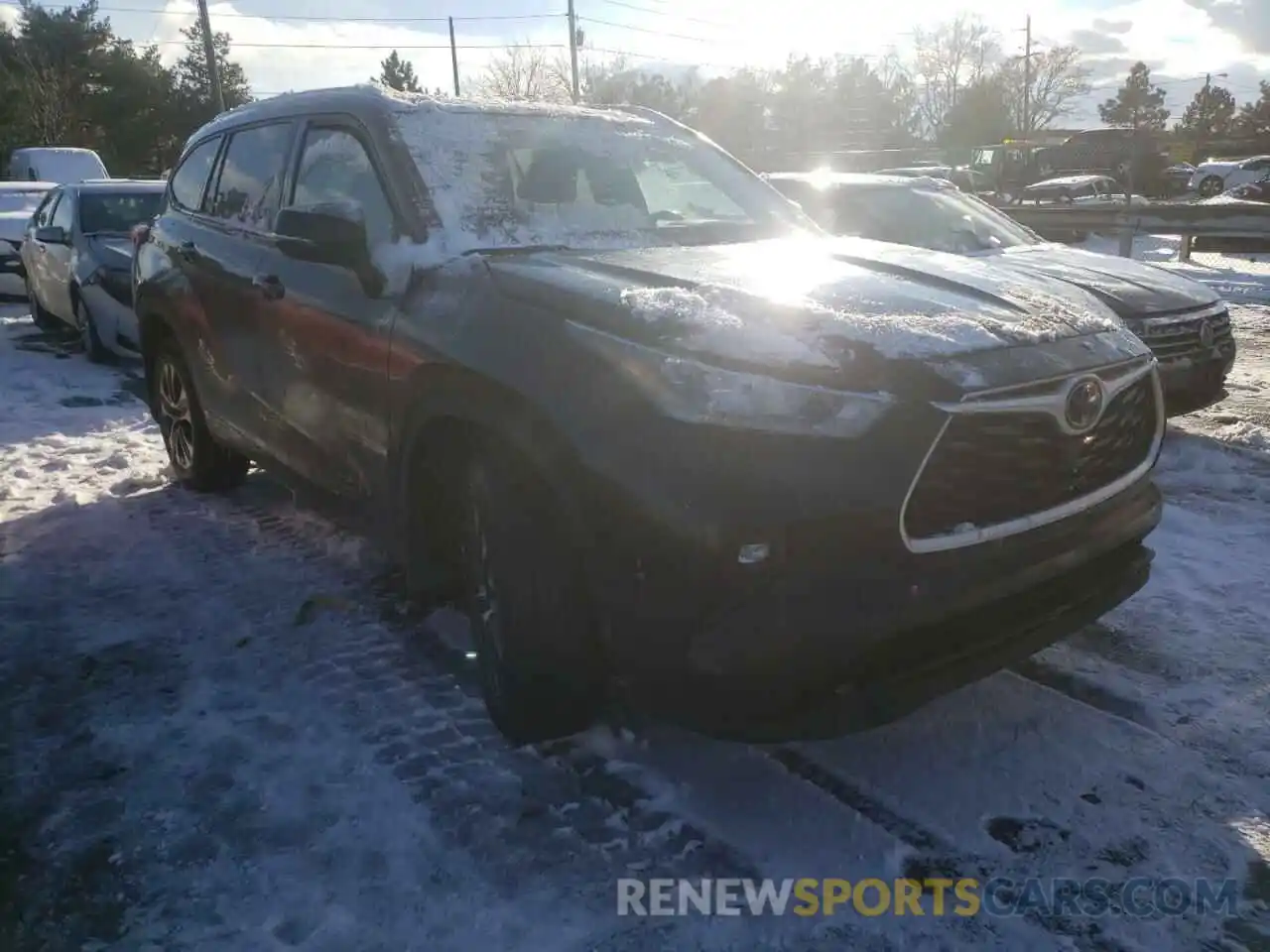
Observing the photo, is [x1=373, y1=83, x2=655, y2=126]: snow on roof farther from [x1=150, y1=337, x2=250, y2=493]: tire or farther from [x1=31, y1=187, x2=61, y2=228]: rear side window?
[x1=31, y1=187, x2=61, y2=228]: rear side window

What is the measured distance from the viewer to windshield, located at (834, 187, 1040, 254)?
7504 millimetres

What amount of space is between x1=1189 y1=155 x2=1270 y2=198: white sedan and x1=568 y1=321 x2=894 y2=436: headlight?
1468 inches

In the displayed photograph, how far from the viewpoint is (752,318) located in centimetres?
260

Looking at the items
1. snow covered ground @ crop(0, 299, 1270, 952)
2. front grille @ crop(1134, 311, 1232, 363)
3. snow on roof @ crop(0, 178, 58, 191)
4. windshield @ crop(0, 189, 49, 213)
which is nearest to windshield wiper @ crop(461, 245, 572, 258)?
snow covered ground @ crop(0, 299, 1270, 952)

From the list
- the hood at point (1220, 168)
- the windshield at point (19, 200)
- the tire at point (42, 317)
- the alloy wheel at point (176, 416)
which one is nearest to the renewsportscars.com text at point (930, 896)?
the alloy wheel at point (176, 416)

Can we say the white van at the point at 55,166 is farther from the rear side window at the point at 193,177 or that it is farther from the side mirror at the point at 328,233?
the side mirror at the point at 328,233

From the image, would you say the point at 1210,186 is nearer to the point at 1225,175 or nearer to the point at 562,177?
the point at 1225,175

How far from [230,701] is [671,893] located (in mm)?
1667

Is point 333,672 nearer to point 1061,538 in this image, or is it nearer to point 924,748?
point 924,748

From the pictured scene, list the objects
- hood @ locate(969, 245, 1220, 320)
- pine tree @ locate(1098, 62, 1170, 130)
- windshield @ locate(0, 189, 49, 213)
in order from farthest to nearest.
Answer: pine tree @ locate(1098, 62, 1170, 130) → windshield @ locate(0, 189, 49, 213) → hood @ locate(969, 245, 1220, 320)

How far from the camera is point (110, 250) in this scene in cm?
916

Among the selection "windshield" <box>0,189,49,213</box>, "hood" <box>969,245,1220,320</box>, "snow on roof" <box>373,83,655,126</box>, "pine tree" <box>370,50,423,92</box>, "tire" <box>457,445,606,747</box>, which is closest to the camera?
"tire" <box>457,445,606,747</box>

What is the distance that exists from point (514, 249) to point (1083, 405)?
176 cm

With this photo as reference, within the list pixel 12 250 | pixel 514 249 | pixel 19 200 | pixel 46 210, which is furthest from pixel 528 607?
pixel 19 200
